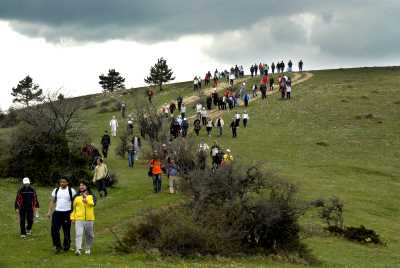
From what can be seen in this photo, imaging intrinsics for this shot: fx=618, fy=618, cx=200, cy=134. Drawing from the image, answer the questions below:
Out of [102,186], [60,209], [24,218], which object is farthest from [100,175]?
[60,209]

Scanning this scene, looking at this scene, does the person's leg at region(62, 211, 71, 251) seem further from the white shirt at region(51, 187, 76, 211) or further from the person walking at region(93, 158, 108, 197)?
the person walking at region(93, 158, 108, 197)

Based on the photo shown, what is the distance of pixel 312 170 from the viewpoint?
38688 millimetres

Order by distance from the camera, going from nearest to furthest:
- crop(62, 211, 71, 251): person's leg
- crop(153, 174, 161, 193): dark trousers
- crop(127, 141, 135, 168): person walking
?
crop(62, 211, 71, 251): person's leg < crop(153, 174, 161, 193): dark trousers < crop(127, 141, 135, 168): person walking

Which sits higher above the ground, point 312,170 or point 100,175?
point 100,175

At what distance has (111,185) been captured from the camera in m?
31.4

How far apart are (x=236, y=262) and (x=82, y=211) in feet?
15.9

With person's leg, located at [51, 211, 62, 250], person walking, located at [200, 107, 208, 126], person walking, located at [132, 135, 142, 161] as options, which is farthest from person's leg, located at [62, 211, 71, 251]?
person walking, located at [200, 107, 208, 126]

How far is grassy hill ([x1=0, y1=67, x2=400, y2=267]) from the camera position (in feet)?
61.6

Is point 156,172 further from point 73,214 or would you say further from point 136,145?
point 136,145

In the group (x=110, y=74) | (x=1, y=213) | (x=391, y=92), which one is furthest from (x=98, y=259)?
(x=110, y=74)

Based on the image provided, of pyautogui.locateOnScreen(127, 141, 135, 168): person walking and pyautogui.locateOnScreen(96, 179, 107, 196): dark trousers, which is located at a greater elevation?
pyautogui.locateOnScreen(127, 141, 135, 168): person walking

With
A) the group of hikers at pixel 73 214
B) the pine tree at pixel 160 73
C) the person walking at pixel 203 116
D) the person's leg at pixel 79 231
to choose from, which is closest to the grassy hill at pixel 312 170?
the person's leg at pixel 79 231

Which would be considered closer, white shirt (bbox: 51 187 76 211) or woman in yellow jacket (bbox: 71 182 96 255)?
woman in yellow jacket (bbox: 71 182 96 255)

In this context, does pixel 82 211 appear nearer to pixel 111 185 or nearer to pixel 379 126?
pixel 111 185
